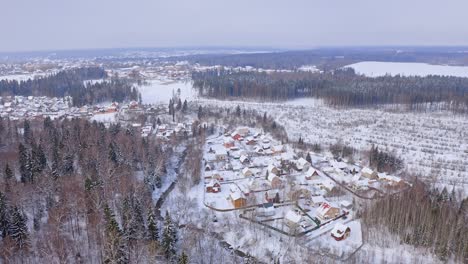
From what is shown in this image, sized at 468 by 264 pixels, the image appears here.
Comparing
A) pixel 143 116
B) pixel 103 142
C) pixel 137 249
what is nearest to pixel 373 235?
pixel 137 249

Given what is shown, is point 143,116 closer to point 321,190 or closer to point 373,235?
point 321,190

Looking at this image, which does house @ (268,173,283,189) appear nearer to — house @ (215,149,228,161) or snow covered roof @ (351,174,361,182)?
snow covered roof @ (351,174,361,182)

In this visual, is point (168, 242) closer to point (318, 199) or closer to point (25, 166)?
point (318, 199)

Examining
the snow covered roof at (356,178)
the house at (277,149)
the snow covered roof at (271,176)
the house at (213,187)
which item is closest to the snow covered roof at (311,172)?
the snow covered roof at (356,178)

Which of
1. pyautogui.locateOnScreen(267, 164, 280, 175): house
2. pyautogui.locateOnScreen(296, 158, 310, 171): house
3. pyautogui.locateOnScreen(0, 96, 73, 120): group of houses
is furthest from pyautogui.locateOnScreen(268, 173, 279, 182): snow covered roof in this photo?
pyautogui.locateOnScreen(0, 96, 73, 120): group of houses

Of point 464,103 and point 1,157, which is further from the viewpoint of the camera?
point 464,103

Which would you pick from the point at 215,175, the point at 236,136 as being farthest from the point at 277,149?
the point at 215,175

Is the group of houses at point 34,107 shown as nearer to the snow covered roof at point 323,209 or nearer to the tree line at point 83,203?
the tree line at point 83,203
